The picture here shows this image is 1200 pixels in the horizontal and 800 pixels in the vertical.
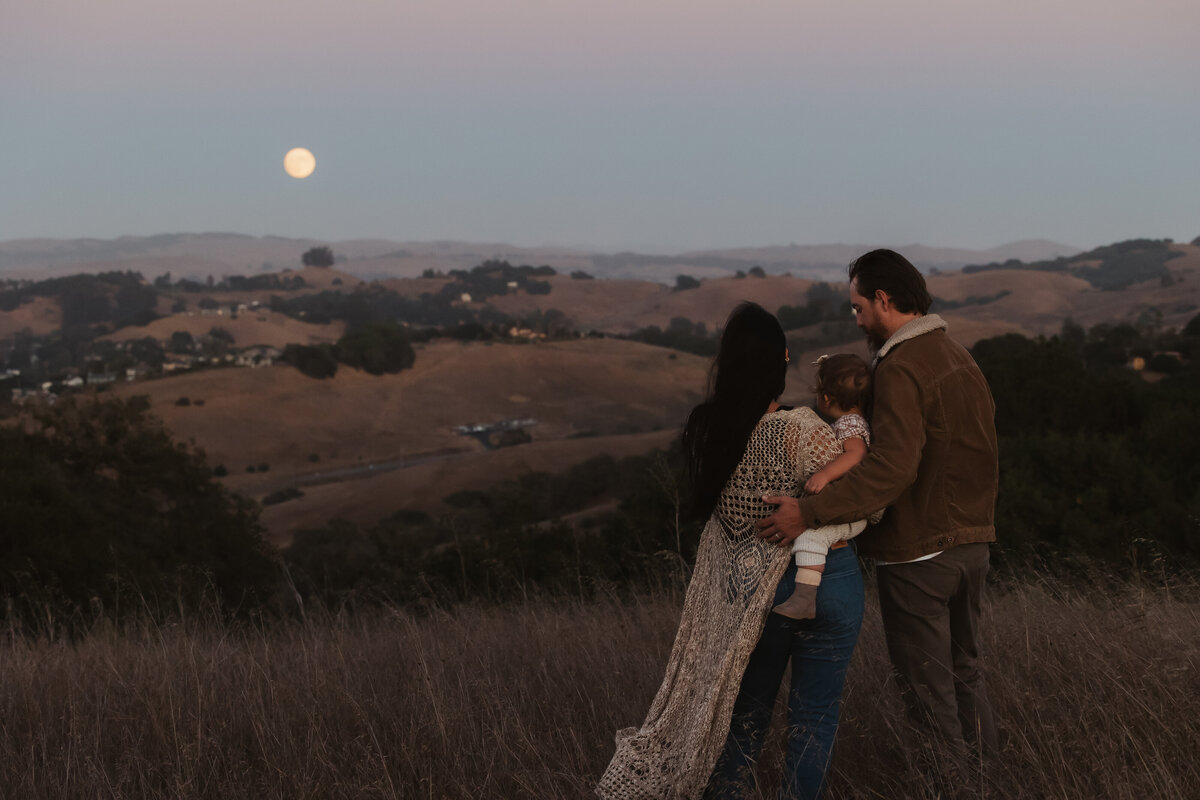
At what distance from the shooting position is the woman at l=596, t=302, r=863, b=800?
8.77 feet

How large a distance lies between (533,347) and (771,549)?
89.3 meters

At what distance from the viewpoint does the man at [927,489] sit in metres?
2.85

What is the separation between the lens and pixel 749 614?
105 inches

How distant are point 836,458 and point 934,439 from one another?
341 millimetres

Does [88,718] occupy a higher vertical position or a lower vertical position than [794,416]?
lower

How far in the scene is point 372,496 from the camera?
147 feet

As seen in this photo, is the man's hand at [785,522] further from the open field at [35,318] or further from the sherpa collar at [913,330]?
the open field at [35,318]

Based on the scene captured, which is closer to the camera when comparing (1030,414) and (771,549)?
(771,549)

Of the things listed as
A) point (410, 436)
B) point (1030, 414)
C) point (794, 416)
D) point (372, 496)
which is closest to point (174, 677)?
point (794, 416)

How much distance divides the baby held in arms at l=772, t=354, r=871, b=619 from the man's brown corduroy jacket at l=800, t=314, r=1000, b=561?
0.06 metres

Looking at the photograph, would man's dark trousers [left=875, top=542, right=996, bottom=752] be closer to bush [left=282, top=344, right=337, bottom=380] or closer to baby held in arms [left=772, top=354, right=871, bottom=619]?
baby held in arms [left=772, top=354, right=871, bottom=619]

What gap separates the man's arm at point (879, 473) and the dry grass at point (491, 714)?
0.85m

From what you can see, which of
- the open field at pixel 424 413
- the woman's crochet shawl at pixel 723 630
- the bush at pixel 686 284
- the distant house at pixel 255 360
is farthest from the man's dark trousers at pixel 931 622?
the bush at pixel 686 284

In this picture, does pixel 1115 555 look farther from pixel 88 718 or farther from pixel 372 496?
pixel 372 496
